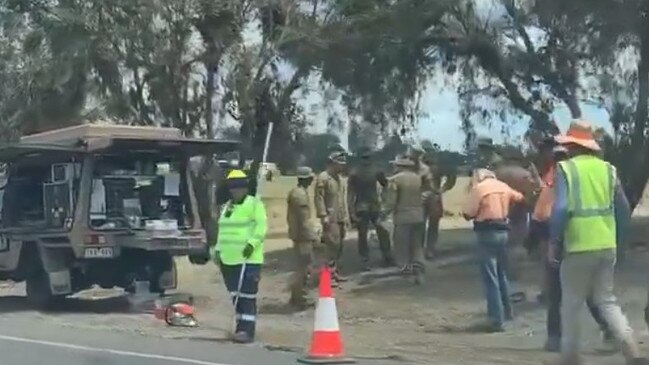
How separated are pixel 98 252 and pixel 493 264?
5464 millimetres

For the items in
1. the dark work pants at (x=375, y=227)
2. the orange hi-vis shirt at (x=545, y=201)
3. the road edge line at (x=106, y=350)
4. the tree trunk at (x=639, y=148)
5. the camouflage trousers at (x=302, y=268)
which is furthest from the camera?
the dark work pants at (x=375, y=227)

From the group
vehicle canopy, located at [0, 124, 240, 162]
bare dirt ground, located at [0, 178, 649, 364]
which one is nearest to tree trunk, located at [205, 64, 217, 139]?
bare dirt ground, located at [0, 178, 649, 364]

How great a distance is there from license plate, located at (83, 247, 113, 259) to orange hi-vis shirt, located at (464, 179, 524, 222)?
513cm

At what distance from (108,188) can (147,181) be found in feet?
2.11

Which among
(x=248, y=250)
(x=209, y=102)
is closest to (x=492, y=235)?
(x=248, y=250)

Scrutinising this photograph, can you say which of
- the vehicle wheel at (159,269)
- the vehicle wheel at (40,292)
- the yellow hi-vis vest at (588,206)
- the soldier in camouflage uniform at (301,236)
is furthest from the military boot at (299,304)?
the yellow hi-vis vest at (588,206)

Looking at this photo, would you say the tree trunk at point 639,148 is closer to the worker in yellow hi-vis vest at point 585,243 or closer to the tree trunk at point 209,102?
the tree trunk at point 209,102

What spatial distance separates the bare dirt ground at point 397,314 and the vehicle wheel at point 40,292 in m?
0.20

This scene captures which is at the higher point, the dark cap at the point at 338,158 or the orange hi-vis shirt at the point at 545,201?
the dark cap at the point at 338,158

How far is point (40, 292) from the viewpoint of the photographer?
18.0m

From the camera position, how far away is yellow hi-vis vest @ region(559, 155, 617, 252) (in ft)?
32.0

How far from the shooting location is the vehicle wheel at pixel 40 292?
58.2ft

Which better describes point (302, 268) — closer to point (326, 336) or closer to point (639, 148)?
point (326, 336)

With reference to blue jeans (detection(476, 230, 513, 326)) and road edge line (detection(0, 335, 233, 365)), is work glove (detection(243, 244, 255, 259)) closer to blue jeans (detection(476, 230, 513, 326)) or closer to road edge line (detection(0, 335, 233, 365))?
road edge line (detection(0, 335, 233, 365))
